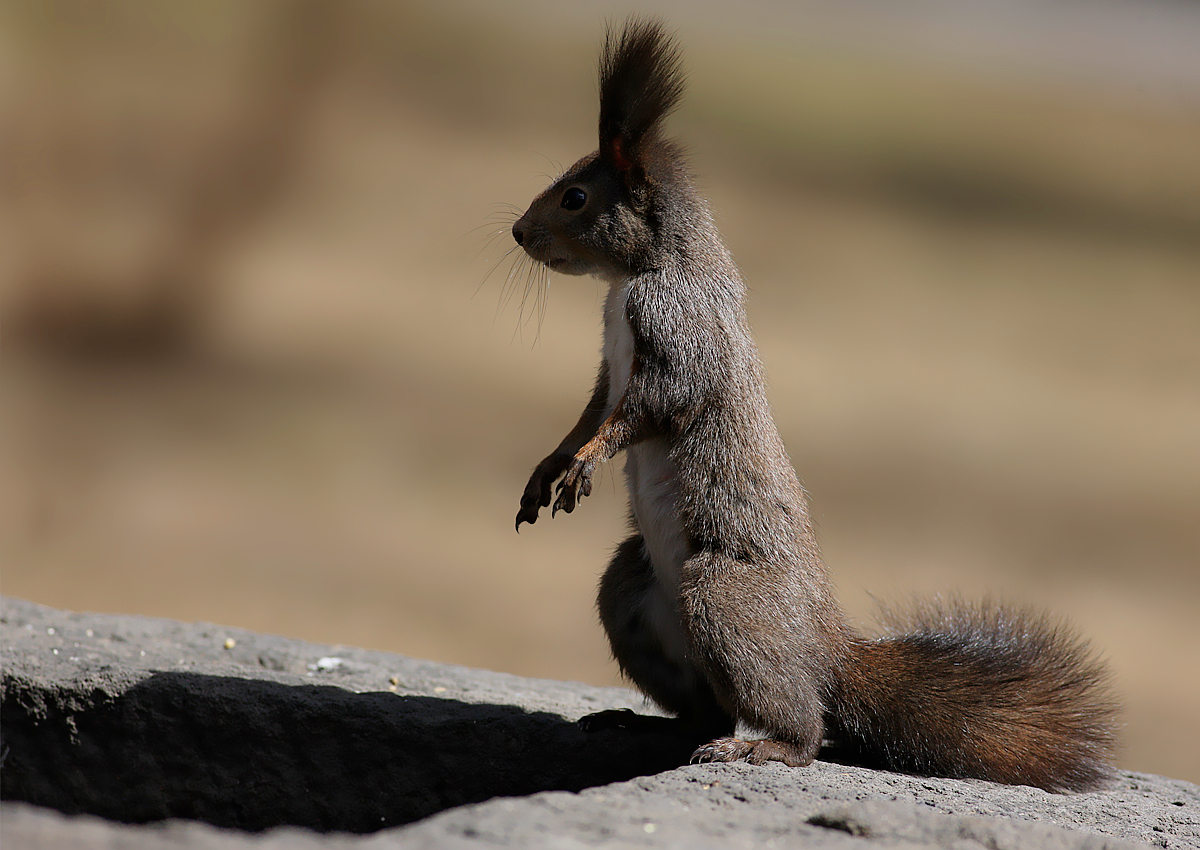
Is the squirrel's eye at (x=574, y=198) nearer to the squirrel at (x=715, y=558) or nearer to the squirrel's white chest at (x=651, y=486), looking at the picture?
the squirrel at (x=715, y=558)

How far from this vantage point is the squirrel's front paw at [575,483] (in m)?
3.55

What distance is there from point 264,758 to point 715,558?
178cm

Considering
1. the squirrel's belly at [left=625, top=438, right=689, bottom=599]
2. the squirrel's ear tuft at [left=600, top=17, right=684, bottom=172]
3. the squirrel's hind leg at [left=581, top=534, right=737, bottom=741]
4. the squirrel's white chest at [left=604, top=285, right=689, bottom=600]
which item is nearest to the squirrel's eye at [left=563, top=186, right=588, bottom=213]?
the squirrel's ear tuft at [left=600, top=17, right=684, bottom=172]

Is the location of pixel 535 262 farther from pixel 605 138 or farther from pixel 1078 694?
pixel 1078 694

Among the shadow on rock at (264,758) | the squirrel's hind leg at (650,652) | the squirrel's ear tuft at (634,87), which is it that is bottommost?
the shadow on rock at (264,758)

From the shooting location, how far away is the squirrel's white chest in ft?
12.1

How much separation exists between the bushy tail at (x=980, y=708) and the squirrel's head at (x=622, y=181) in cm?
169

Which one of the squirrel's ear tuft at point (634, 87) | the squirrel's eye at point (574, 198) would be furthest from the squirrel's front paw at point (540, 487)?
the squirrel's ear tuft at point (634, 87)

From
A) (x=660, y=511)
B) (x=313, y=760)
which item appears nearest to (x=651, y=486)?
(x=660, y=511)

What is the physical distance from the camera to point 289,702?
3902mm

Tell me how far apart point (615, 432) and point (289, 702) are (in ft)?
5.21

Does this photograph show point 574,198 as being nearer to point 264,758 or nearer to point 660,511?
point 660,511

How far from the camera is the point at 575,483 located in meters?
3.56

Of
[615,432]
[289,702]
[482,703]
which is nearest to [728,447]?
[615,432]
